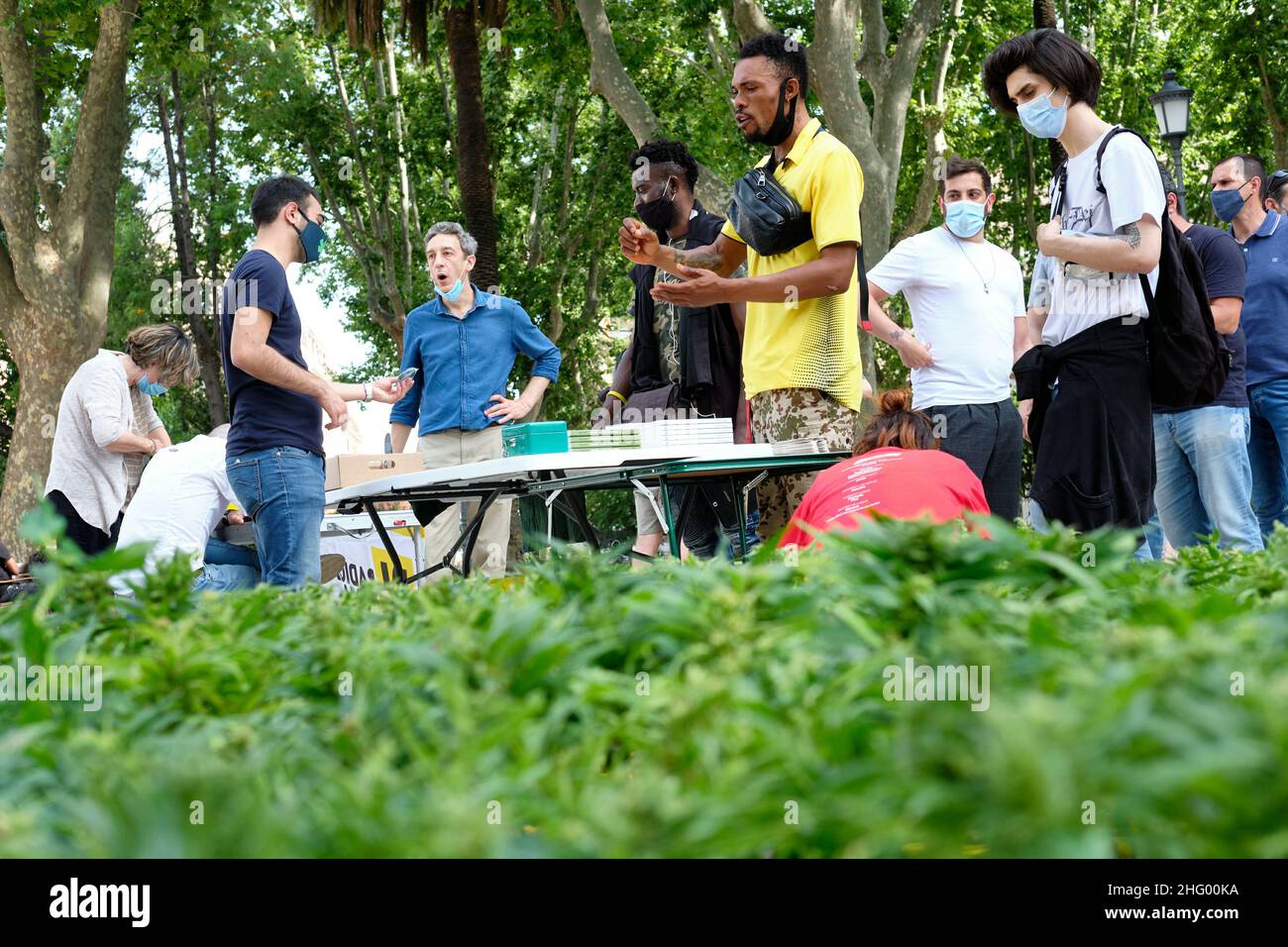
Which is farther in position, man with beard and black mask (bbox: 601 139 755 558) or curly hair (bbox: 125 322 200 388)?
curly hair (bbox: 125 322 200 388)

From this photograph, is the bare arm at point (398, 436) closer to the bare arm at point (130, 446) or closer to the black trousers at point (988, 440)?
the bare arm at point (130, 446)

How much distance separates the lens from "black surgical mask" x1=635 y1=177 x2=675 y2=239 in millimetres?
7005

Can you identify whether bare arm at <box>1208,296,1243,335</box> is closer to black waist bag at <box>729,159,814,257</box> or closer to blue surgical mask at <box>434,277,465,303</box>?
black waist bag at <box>729,159,814,257</box>

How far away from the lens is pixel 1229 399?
6176 mm

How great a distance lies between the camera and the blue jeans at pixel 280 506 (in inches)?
218

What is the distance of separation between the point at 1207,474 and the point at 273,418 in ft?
13.5

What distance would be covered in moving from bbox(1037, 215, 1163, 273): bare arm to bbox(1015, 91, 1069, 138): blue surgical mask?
1.50ft

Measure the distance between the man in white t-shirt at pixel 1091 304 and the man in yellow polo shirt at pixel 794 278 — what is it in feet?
2.54

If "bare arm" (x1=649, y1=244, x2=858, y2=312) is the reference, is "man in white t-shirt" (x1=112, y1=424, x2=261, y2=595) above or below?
below

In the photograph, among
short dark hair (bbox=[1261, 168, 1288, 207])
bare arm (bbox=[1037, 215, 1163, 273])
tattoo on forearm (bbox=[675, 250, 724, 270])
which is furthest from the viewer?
short dark hair (bbox=[1261, 168, 1288, 207])

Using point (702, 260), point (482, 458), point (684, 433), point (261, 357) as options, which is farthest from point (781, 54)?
point (482, 458)

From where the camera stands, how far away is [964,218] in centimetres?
625

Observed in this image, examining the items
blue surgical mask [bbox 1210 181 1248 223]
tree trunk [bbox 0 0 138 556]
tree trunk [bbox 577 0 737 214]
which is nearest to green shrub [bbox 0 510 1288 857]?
blue surgical mask [bbox 1210 181 1248 223]

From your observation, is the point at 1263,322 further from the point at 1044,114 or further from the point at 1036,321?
the point at 1044,114
